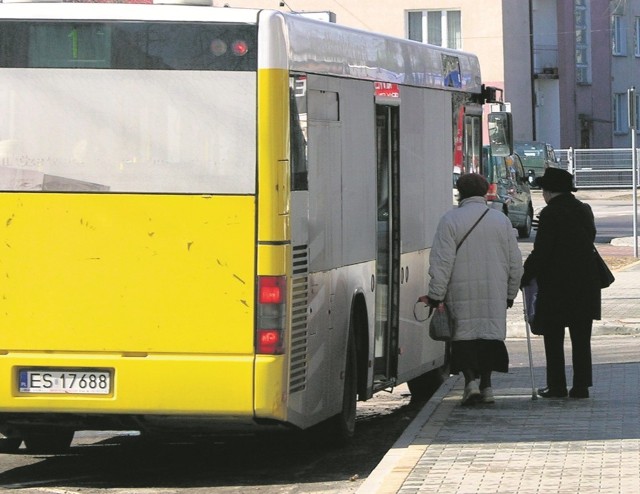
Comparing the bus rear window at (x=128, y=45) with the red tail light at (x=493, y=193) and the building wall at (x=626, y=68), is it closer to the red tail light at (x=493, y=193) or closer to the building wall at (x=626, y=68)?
the red tail light at (x=493, y=193)

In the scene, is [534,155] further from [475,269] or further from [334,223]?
[334,223]

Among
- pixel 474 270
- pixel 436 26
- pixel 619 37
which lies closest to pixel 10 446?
pixel 474 270

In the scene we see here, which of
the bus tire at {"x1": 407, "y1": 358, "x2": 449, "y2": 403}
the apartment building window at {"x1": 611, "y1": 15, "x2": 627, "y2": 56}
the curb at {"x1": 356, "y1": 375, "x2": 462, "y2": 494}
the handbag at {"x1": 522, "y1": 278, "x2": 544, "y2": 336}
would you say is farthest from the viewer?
the apartment building window at {"x1": 611, "y1": 15, "x2": 627, "y2": 56}

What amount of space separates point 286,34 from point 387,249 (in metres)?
3.11

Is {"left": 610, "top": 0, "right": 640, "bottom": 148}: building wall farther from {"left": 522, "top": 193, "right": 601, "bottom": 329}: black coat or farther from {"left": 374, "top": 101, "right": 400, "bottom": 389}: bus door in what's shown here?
{"left": 374, "top": 101, "right": 400, "bottom": 389}: bus door

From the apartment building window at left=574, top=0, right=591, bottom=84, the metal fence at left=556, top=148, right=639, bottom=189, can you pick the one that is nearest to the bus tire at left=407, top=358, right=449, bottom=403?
the metal fence at left=556, top=148, right=639, bottom=189

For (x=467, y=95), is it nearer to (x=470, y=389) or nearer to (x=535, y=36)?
(x=470, y=389)

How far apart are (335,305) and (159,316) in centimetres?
150

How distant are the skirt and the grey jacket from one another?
0.14 metres

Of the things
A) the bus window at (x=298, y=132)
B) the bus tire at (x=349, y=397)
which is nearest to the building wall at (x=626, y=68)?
the bus tire at (x=349, y=397)

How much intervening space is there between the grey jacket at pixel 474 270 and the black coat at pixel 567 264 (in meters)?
0.48

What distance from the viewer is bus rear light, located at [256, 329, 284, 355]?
9242 mm

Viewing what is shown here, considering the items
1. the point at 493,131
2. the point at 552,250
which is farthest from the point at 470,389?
the point at 493,131

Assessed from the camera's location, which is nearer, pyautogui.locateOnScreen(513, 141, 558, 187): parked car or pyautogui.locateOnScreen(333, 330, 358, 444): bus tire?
pyautogui.locateOnScreen(333, 330, 358, 444): bus tire
